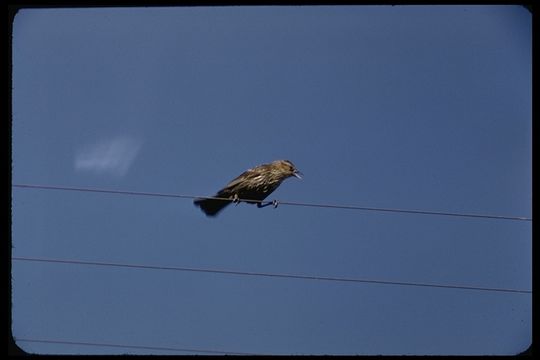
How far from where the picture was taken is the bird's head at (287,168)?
10453 millimetres

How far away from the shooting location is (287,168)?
10492 millimetres

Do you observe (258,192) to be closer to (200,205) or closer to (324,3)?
(200,205)

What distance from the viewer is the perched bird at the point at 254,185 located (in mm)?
9492

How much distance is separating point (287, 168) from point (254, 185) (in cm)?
76

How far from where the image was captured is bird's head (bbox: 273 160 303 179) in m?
10.5

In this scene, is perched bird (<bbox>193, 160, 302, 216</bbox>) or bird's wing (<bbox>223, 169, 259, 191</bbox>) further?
bird's wing (<bbox>223, 169, 259, 191</bbox>)

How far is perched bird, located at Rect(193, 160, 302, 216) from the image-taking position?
9492 mm

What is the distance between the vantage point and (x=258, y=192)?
10.0 m

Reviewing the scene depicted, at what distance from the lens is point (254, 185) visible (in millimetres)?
9992

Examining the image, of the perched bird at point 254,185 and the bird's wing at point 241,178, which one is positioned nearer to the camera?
the perched bird at point 254,185

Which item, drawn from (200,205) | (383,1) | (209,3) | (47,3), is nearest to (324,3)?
(383,1)
